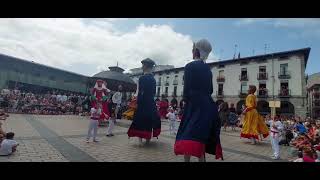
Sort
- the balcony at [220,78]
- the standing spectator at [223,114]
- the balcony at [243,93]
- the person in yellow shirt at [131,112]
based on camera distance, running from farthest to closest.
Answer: the balcony at [220,78] → the balcony at [243,93] → the standing spectator at [223,114] → the person in yellow shirt at [131,112]

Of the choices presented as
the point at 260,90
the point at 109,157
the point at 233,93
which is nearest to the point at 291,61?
the point at 260,90

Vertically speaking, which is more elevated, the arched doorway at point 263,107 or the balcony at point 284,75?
the balcony at point 284,75

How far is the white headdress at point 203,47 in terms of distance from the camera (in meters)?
4.22

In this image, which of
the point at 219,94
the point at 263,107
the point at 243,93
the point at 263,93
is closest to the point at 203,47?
the point at 263,93

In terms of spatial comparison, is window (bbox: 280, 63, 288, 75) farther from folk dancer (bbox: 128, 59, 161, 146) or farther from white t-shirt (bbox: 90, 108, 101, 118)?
white t-shirt (bbox: 90, 108, 101, 118)

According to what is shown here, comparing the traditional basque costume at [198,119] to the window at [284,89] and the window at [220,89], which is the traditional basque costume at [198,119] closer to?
the window at [284,89]

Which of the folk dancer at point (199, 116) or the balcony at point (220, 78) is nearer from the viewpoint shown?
the folk dancer at point (199, 116)

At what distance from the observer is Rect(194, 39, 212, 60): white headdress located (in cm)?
422

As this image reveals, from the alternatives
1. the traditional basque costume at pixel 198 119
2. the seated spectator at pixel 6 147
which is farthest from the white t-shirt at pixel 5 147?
the traditional basque costume at pixel 198 119

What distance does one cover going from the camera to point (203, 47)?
423 centimetres

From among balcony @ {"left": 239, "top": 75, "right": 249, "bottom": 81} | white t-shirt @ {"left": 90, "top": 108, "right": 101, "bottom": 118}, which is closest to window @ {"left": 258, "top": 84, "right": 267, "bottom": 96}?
balcony @ {"left": 239, "top": 75, "right": 249, "bottom": 81}

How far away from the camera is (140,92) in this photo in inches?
264
